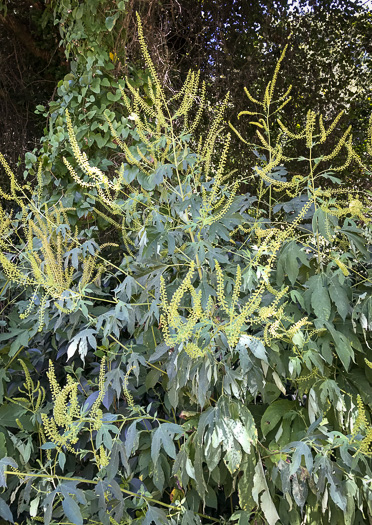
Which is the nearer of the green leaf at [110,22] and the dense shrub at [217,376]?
the dense shrub at [217,376]

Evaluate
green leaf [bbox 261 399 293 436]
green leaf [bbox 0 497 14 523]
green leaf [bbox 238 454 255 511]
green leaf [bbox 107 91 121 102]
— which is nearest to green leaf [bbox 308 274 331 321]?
green leaf [bbox 261 399 293 436]

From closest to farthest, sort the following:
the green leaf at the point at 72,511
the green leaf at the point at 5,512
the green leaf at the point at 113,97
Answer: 1. the green leaf at the point at 72,511
2. the green leaf at the point at 5,512
3. the green leaf at the point at 113,97

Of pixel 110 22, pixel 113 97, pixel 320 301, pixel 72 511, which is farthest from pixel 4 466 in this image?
pixel 110 22

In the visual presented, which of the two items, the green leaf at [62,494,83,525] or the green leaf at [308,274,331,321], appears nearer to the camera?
the green leaf at [62,494,83,525]

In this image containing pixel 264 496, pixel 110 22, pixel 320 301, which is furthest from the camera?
pixel 110 22

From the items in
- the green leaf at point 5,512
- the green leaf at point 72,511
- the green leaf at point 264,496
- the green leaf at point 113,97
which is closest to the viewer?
the green leaf at point 72,511

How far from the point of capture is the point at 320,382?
1.77 metres

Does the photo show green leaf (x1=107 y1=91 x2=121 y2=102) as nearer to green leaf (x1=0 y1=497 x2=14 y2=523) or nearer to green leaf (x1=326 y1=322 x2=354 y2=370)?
green leaf (x1=326 y1=322 x2=354 y2=370)

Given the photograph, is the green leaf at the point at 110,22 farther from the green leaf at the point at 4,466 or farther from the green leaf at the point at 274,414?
the green leaf at the point at 4,466

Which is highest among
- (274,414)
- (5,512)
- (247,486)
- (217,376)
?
(217,376)

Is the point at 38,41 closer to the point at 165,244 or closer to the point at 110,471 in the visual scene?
the point at 165,244

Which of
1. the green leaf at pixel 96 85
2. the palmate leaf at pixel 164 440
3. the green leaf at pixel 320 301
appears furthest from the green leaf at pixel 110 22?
the palmate leaf at pixel 164 440

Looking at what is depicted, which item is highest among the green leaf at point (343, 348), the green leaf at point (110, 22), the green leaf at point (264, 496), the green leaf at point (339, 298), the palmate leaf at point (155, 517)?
the green leaf at point (110, 22)

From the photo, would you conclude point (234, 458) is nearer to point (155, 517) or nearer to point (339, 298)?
point (155, 517)
